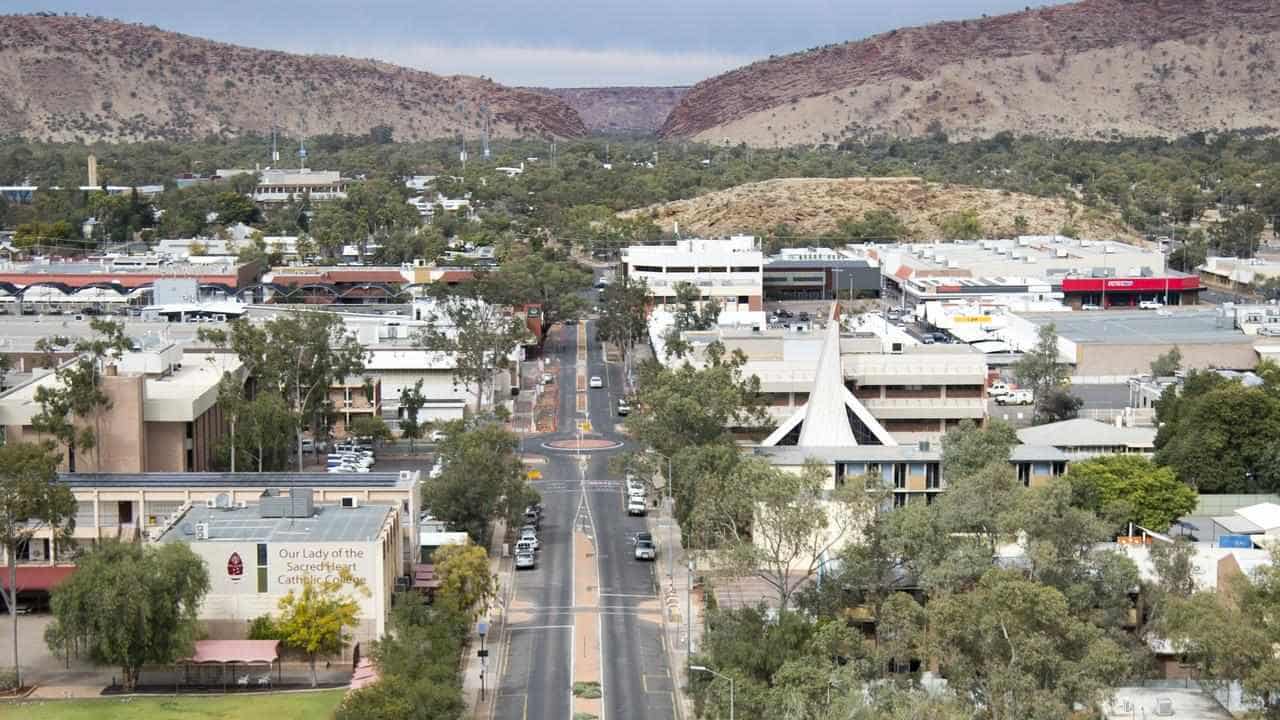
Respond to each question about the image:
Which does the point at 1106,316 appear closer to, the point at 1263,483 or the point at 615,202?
the point at 1263,483

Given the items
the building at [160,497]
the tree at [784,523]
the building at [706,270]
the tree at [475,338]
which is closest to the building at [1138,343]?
the building at [706,270]

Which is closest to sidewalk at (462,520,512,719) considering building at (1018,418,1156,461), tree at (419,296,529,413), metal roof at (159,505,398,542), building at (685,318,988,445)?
metal roof at (159,505,398,542)

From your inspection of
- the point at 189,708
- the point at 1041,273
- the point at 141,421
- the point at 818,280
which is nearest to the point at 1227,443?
the point at 141,421

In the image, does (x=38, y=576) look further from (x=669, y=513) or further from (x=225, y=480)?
(x=669, y=513)

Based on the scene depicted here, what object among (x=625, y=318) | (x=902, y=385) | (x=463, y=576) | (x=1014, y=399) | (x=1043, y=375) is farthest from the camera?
(x=625, y=318)

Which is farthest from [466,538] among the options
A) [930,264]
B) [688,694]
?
[930,264]

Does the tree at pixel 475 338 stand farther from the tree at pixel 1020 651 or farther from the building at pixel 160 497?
the tree at pixel 1020 651
